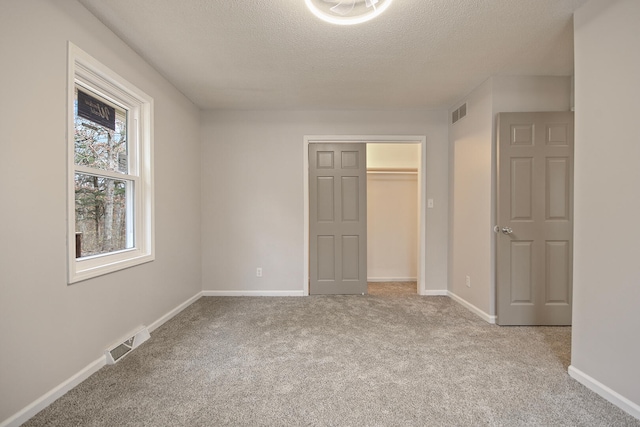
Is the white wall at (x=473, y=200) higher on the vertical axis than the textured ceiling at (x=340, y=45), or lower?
lower

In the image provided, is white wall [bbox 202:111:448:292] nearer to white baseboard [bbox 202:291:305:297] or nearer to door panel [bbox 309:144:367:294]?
white baseboard [bbox 202:291:305:297]

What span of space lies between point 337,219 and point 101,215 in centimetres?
258

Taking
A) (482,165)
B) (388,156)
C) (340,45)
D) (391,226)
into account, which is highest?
(340,45)

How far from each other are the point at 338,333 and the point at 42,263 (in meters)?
2.16

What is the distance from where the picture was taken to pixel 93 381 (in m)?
1.89

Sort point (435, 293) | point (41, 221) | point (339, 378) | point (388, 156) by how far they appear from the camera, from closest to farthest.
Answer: point (41, 221) < point (339, 378) < point (435, 293) < point (388, 156)

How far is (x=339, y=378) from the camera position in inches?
75.6

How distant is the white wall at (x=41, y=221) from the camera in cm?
145

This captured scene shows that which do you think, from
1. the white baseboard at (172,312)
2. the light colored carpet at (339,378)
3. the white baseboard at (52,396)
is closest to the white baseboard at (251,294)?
the white baseboard at (172,312)

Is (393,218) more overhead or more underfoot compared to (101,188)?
more underfoot

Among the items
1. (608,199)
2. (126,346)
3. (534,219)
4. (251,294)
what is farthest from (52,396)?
(534,219)

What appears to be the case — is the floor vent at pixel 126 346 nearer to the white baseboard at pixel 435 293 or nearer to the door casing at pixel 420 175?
the door casing at pixel 420 175

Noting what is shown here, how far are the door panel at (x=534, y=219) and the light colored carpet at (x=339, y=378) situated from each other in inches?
9.5

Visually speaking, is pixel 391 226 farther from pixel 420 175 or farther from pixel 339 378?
pixel 339 378
